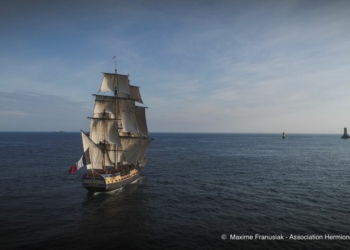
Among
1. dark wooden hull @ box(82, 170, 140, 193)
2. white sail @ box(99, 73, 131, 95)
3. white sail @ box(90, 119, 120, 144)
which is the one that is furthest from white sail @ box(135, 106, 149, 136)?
dark wooden hull @ box(82, 170, 140, 193)

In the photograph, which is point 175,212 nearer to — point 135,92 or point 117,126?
point 117,126

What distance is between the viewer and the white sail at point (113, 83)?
59.1 metres

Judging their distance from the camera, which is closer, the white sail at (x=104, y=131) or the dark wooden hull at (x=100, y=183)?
the dark wooden hull at (x=100, y=183)

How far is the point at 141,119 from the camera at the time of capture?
219ft

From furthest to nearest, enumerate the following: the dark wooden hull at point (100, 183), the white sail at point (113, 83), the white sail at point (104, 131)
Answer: the white sail at point (113, 83)
the white sail at point (104, 131)
the dark wooden hull at point (100, 183)

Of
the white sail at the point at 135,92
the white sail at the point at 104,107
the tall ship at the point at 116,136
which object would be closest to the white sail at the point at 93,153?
the tall ship at the point at 116,136

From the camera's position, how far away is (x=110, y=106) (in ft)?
185

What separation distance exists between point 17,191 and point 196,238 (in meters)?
36.4

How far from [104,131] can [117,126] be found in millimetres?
3173

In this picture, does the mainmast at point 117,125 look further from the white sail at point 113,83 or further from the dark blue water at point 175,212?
the dark blue water at point 175,212

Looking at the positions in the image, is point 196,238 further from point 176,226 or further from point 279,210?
point 279,210

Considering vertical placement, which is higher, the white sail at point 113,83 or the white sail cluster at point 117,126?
the white sail at point 113,83

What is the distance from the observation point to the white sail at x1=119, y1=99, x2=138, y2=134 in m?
59.5

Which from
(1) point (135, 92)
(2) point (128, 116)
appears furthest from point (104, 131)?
(1) point (135, 92)
